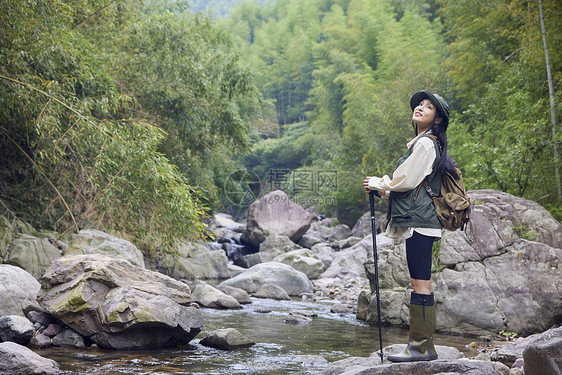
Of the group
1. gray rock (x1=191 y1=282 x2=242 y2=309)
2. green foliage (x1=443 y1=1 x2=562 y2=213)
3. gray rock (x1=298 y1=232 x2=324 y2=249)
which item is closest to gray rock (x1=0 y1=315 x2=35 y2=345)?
gray rock (x1=191 y1=282 x2=242 y2=309)

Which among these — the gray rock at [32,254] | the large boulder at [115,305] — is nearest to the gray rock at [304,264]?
the gray rock at [32,254]

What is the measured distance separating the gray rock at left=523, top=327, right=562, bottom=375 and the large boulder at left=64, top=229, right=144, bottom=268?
650 centimetres

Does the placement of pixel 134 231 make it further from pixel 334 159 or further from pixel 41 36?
pixel 334 159

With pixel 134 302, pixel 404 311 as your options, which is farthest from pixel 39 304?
pixel 404 311

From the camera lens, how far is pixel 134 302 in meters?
5.74

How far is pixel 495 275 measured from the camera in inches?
297

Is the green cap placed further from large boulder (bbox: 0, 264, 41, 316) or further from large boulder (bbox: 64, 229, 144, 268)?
large boulder (bbox: 64, 229, 144, 268)

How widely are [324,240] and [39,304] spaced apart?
17058 millimetres

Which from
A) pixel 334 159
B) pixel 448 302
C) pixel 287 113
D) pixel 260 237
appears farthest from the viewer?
pixel 287 113

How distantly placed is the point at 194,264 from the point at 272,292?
361cm

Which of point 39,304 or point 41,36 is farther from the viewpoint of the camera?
point 41,36

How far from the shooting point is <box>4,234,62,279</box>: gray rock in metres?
8.34

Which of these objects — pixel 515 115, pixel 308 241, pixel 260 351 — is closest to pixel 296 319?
pixel 260 351

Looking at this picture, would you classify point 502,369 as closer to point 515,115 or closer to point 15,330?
point 15,330
